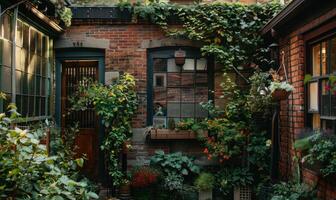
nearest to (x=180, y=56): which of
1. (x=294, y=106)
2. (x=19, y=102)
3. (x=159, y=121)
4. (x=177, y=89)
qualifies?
(x=177, y=89)

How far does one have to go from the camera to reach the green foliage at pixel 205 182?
25.1 ft

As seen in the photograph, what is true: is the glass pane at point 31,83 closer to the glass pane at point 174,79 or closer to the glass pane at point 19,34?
the glass pane at point 19,34

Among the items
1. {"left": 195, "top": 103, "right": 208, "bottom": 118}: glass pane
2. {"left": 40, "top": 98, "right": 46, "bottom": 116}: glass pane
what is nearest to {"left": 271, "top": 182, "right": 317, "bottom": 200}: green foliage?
{"left": 195, "top": 103, "right": 208, "bottom": 118}: glass pane

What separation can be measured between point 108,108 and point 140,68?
123 centimetres

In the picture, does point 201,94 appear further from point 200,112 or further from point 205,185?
point 205,185

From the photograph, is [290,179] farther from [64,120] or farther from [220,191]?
[64,120]

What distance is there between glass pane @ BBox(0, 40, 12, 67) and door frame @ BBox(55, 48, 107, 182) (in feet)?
7.89

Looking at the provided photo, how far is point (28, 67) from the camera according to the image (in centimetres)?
724

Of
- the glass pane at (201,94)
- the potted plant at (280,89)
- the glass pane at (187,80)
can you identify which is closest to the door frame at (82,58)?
the glass pane at (187,80)

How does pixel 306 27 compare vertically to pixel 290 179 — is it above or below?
above

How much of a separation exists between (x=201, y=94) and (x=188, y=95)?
11.4 inches

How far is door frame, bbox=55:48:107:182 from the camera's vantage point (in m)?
8.73

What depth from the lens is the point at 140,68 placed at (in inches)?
338

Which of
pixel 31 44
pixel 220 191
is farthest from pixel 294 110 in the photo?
pixel 31 44
